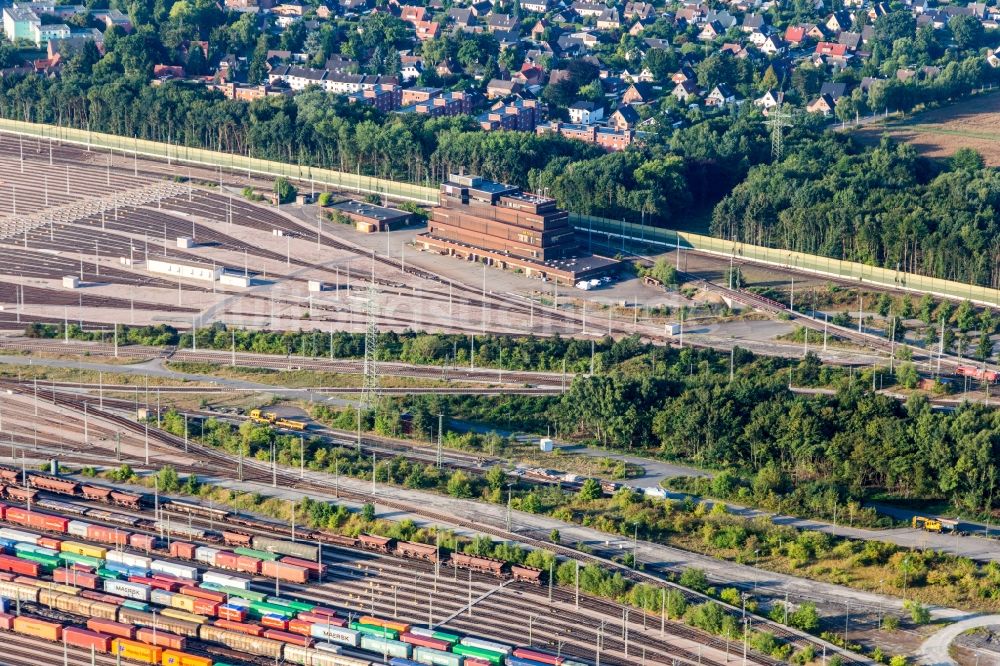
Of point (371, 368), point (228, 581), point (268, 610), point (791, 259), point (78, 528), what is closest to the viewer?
point (268, 610)

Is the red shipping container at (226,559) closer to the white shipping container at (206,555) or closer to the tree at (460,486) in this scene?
the white shipping container at (206,555)

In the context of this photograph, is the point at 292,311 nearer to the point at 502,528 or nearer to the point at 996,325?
the point at 502,528

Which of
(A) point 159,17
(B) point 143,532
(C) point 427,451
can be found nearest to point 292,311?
(C) point 427,451

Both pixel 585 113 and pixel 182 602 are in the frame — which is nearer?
pixel 182 602

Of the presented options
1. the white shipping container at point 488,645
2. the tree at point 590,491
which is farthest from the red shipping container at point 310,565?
the tree at point 590,491

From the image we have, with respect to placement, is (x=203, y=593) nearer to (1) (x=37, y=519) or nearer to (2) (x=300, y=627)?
(2) (x=300, y=627)

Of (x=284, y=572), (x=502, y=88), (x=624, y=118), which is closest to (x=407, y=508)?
(x=284, y=572)

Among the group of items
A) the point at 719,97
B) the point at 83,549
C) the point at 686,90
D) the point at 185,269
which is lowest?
the point at 83,549
